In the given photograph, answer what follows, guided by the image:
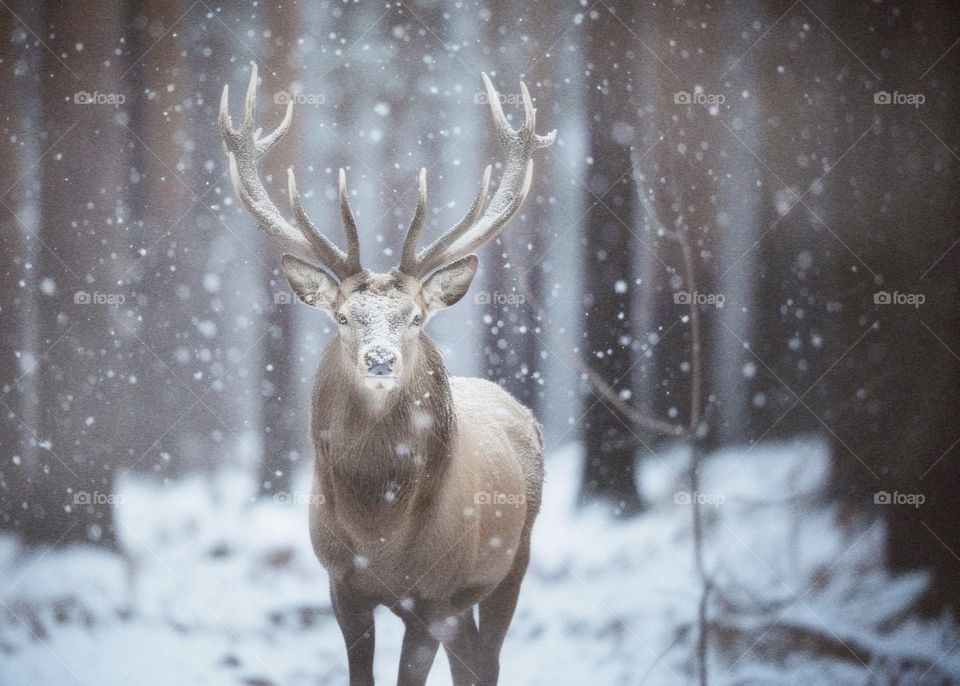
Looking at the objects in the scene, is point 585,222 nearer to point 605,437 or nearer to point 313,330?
point 605,437

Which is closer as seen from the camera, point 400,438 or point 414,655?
point 400,438

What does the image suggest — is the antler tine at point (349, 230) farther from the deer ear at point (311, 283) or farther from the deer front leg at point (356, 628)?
the deer front leg at point (356, 628)

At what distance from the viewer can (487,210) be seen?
2.98m

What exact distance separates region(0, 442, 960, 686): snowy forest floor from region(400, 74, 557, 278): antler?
897 mm

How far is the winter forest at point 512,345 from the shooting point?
333cm

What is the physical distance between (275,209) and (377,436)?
0.77 meters

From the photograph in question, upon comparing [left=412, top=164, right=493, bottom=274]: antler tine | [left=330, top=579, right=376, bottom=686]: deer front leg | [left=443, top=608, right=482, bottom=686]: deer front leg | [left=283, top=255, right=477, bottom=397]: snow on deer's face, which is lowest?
[left=443, top=608, right=482, bottom=686]: deer front leg

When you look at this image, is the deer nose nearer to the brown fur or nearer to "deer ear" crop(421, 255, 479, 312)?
the brown fur

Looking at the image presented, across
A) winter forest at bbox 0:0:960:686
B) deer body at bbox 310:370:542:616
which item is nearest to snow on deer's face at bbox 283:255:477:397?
deer body at bbox 310:370:542:616

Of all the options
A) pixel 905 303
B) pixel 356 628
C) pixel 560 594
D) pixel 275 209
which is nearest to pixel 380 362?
pixel 275 209

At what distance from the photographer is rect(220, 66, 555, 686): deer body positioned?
2699 millimetres

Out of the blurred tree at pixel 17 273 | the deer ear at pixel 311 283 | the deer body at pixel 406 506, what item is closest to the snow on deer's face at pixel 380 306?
the deer ear at pixel 311 283

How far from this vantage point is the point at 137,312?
3.34m

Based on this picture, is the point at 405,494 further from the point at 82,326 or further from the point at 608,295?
the point at 82,326
